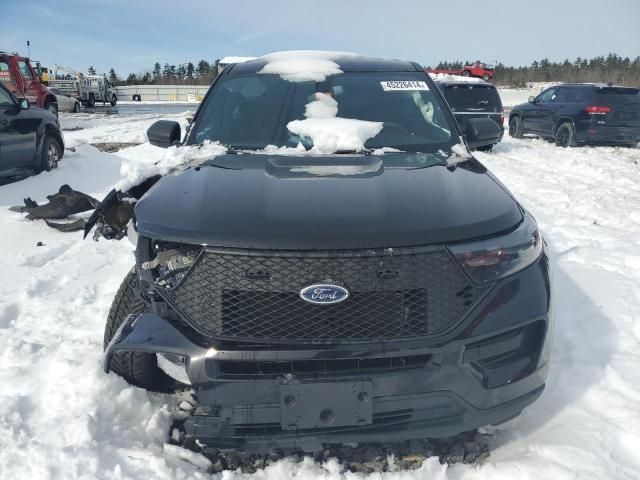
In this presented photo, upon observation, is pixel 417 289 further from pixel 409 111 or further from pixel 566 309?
pixel 566 309

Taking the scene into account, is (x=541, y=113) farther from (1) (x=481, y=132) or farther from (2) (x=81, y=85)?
(2) (x=81, y=85)

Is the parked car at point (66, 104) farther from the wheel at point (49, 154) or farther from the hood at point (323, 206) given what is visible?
the hood at point (323, 206)

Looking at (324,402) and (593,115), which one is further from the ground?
(324,402)

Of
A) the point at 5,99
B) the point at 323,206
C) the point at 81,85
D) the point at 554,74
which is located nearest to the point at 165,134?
the point at 323,206

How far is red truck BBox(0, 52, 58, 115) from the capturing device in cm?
1575

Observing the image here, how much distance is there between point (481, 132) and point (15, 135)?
23.5 feet

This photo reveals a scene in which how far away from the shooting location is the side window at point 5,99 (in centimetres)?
789

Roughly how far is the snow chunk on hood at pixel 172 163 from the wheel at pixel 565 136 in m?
11.5

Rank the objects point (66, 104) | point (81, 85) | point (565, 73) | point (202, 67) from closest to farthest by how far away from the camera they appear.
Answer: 1. point (66, 104)
2. point (81, 85)
3. point (565, 73)
4. point (202, 67)

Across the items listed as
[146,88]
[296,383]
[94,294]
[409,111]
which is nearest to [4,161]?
[94,294]

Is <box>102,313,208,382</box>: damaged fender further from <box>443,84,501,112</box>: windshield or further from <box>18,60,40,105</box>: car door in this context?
<box>18,60,40,105</box>: car door

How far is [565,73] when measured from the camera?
221 feet

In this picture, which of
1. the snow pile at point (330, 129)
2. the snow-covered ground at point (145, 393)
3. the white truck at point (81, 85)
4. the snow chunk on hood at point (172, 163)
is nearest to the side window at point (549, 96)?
the snow-covered ground at point (145, 393)

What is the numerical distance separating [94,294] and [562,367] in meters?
3.21
